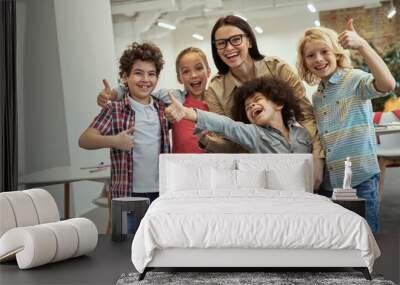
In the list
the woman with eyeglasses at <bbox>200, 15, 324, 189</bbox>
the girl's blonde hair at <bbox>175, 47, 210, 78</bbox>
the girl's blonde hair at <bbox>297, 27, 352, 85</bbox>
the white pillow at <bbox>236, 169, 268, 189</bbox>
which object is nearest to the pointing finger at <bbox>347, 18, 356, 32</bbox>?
the girl's blonde hair at <bbox>297, 27, 352, 85</bbox>

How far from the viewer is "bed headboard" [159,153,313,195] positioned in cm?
636

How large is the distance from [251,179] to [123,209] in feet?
4.43

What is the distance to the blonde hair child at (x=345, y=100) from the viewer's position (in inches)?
260

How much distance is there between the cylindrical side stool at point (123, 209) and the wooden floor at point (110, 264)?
0.14 m

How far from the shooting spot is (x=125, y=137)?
7031mm

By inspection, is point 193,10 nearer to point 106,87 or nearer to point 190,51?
point 190,51

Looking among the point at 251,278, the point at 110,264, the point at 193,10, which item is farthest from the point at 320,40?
the point at 110,264

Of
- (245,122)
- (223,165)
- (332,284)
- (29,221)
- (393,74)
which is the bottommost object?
(332,284)

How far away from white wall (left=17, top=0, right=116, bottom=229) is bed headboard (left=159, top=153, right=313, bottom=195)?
2.83ft

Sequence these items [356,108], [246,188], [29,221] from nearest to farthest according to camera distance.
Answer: [29,221] < [246,188] < [356,108]

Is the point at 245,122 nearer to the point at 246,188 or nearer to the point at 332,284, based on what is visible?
the point at 246,188

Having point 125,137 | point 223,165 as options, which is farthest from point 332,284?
point 125,137

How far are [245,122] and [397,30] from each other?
6.12 ft

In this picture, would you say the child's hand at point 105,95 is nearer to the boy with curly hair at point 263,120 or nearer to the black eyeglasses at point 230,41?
the boy with curly hair at point 263,120
